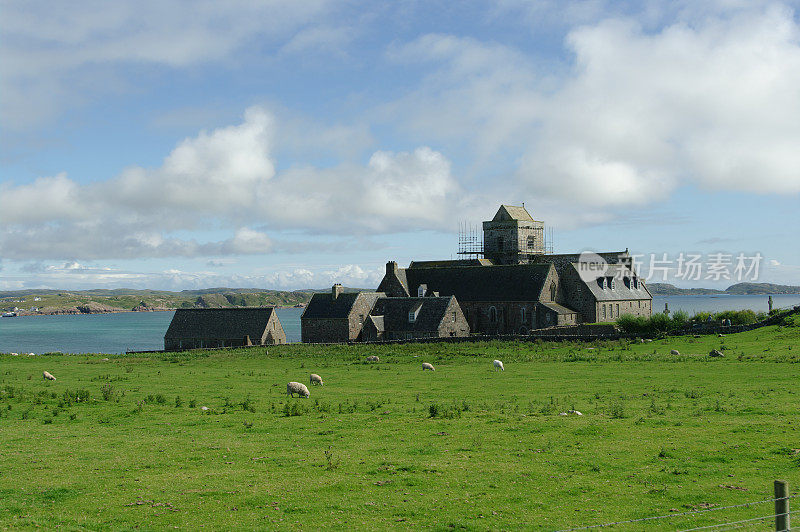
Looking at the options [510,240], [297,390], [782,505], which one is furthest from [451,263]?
[782,505]

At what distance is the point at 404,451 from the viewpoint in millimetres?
19344

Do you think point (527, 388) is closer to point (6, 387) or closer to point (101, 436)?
point (101, 436)

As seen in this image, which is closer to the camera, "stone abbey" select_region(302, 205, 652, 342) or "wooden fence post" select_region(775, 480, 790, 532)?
"wooden fence post" select_region(775, 480, 790, 532)

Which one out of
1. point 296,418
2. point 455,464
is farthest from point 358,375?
point 455,464

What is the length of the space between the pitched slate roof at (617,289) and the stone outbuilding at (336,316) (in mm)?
27456

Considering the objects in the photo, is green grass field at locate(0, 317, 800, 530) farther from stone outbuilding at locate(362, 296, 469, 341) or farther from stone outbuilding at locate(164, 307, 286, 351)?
stone outbuilding at locate(164, 307, 286, 351)

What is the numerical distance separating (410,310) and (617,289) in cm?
2951

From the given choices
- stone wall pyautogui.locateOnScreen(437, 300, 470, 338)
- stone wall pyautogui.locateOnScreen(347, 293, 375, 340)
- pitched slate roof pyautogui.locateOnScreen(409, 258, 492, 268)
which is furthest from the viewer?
pitched slate roof pyautogui.locateOnScreen(409, 258, 492, 268)

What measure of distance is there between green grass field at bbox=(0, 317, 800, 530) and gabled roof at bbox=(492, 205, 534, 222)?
7601 centimetres

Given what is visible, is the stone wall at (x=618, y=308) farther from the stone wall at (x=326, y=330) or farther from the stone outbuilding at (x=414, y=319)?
the stone wall at (x=326, y=330)

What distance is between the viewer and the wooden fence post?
33.9ft

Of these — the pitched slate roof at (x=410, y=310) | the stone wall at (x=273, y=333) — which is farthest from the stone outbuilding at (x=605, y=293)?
the stone wall at (x=273, y=333)

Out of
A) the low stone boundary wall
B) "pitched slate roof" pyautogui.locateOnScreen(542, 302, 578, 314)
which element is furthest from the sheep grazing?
"pitched slate roof" pyautogui.locateOnScreen(542, 302, 578, 314)

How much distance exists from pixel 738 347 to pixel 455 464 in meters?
38.9
